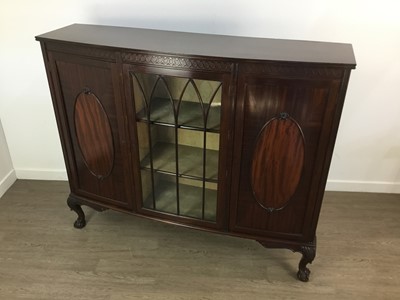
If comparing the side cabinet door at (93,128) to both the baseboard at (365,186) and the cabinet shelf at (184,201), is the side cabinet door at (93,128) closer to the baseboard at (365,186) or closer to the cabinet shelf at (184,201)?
the cabinet shelf at (184,201)

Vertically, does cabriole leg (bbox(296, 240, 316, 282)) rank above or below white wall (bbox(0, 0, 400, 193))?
below

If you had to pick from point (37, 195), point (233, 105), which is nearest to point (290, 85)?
point (233, 105)

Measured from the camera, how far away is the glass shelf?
1632 millimetres

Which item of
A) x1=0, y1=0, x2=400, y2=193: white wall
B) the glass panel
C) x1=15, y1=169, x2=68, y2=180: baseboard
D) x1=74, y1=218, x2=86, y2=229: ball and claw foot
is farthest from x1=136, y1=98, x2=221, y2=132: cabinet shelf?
x1=15, y1=169, x2=68, y2=180: baseboard

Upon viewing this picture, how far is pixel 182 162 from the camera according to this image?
5.21 feet

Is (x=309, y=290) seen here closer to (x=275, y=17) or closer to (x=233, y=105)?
(x=233, y=105)

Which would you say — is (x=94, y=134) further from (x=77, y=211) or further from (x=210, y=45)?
(x=210, y=45)

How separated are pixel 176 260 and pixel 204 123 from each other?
2.59 ft

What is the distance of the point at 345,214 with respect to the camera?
6.79 ft

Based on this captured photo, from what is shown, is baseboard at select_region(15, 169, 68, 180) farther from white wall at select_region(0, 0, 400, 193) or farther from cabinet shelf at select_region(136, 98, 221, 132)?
cabinet shelf at select_region(136, 98, 221, 132)

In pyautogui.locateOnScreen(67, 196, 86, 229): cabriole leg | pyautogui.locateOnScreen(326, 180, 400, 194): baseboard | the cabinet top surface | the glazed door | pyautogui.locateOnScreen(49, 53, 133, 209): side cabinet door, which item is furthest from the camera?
pyautogui.locateOnScreen(326, 180, 400, 194): baseboard

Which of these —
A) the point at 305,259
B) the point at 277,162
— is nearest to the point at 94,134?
the point at 277,162

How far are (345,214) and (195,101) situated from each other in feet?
4.24

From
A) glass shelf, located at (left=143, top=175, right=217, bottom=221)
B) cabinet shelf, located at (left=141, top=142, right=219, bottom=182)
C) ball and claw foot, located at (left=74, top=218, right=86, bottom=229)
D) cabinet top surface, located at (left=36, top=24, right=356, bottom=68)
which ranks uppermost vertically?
cabinet top surface, located at (left=36, top=24, right=356, bottom=68)
